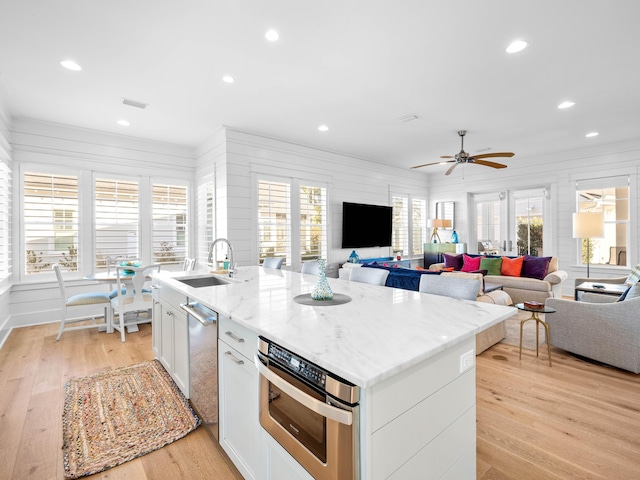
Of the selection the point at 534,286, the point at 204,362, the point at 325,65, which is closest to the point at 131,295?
the point at 204,362

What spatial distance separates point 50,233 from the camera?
4680mm

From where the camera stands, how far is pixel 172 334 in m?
2.57

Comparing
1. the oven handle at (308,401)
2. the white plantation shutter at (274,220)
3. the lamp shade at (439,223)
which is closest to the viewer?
the oven handle at (308,401)

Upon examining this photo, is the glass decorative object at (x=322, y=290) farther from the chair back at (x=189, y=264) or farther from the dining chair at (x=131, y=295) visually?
the chair back at (x=189, y=264)

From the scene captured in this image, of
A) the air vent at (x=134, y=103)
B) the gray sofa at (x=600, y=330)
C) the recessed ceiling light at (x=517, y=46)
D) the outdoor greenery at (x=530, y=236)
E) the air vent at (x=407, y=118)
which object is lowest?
the gray sofa at (x=600, y=330)

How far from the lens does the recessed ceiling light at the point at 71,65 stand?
309 centimetres

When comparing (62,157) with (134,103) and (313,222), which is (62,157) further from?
(313,222)

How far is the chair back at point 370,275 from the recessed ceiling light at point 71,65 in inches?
132

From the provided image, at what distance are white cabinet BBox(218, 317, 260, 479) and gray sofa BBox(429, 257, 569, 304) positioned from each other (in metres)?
5.29

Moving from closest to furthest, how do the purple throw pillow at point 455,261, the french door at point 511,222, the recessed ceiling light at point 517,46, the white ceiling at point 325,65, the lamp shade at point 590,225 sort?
the white ceiling at point 325,65 → the recessed ceiling light at point 517,46 → the lamp shade at point 590,225 → the purple throw pillow at point 455,261 → the french door at point 511,222

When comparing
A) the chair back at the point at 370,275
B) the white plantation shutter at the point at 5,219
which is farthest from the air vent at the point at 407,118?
the white plantation shutter at the point at 5,219

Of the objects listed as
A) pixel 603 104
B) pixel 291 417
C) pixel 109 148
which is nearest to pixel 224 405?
pixel 291 417

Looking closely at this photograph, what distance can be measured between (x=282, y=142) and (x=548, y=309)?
179 inches

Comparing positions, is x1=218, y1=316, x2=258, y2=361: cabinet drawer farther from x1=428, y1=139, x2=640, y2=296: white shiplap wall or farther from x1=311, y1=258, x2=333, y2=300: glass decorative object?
x1=428, y1=139, x2=640, y2=296: white shiplap wall
